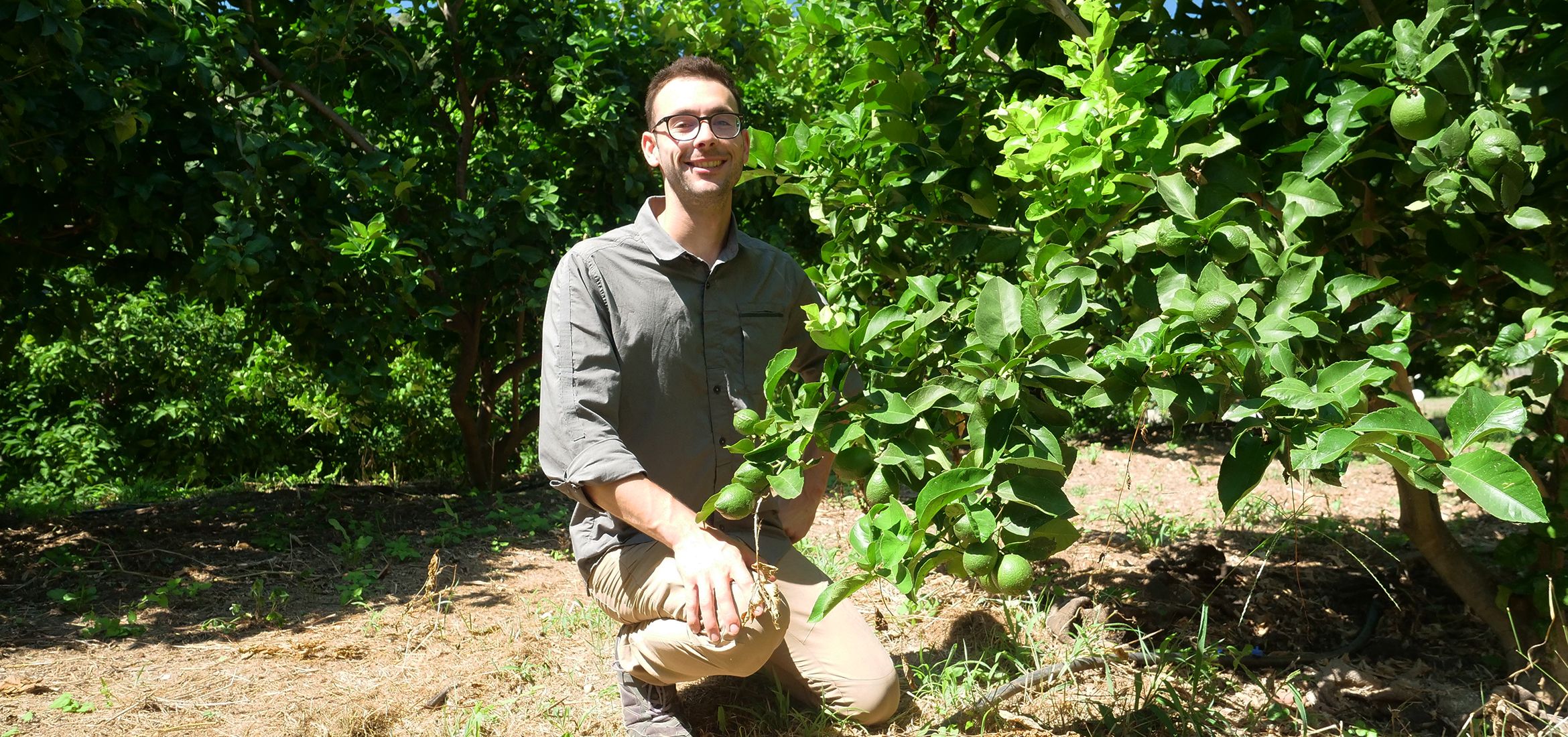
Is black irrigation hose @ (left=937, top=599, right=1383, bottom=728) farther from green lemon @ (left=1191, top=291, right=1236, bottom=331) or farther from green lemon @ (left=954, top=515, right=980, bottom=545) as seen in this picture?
green lemon @ (left=1191, top=291, right=1236, bottom=331)

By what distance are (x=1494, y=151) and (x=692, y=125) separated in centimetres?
151

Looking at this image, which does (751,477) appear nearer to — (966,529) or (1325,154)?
(966,529)

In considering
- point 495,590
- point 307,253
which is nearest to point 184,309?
point 307,253

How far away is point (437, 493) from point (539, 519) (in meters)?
1.07

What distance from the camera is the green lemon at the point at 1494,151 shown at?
159 cm

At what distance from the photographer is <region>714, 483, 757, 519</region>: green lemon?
1610mm

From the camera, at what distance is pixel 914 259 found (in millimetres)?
3078

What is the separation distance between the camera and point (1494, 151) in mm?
1603

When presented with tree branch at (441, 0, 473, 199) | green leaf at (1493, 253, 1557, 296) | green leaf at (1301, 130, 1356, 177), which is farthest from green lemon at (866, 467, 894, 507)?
tree branch at (441, 0, 473, 199)

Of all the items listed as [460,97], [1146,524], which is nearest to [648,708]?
[1146,524]

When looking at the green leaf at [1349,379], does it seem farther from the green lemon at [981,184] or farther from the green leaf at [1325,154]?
the green lemon at [981,184]

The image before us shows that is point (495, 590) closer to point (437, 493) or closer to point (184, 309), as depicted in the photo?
point (437, 493)

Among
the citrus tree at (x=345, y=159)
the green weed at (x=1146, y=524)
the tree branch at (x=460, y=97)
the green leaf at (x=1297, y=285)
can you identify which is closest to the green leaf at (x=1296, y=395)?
the green leaf at (x=1297, y=285)

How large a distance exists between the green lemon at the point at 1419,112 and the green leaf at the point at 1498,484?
0.64m
